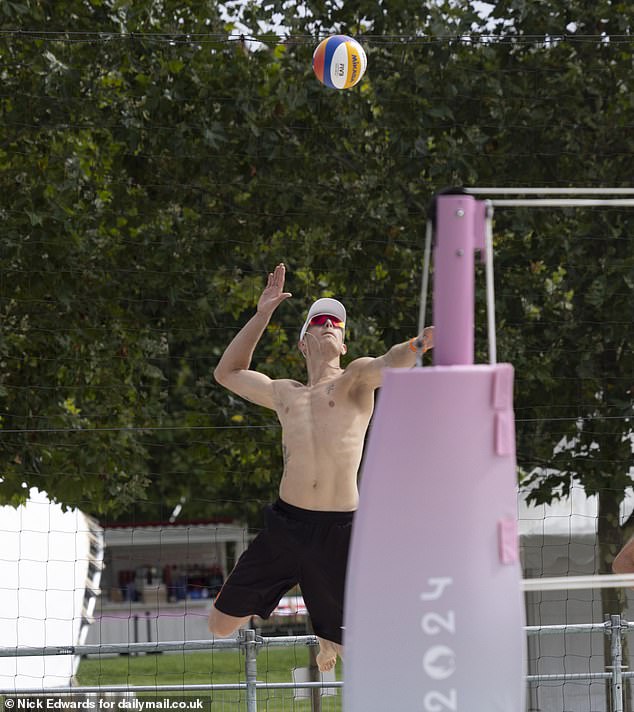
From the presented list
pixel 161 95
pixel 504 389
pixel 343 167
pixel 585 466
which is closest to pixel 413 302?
pixel 343 167

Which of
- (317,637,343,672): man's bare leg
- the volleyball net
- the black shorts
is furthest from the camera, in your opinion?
the volleyball net

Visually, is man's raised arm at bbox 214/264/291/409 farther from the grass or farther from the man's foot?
the grass

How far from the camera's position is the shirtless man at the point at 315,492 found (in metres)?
4.52

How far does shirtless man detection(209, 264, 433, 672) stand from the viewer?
4.52m

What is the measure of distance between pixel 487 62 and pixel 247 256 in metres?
2.20

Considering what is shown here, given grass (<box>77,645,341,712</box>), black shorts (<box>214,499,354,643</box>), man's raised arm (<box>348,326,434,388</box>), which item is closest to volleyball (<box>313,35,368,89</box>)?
man's raised arm (<box>348,326,434,388</box>)

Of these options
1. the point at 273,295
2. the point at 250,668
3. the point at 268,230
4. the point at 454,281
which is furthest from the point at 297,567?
the point at 268,230

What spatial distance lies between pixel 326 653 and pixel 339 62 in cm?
297

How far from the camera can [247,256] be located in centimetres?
786

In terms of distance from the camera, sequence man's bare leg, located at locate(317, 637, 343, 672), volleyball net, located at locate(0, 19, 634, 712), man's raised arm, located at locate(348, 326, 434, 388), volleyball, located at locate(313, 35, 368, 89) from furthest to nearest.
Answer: volleyball net, located at locate(0, 19, 634, 712) → volleyball, located at locate(313, 35, 368, 89) → man's bare leg, located at locate(317, 637, 343, 672) → man's raised arm, located at locate(348, 326, 434, 388)

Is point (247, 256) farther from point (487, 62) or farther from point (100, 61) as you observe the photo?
point (487, 62)

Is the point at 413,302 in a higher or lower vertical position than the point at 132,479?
higher

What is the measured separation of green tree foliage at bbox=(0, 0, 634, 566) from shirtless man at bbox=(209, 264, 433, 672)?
2.89 meters

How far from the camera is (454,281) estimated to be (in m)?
2.96
